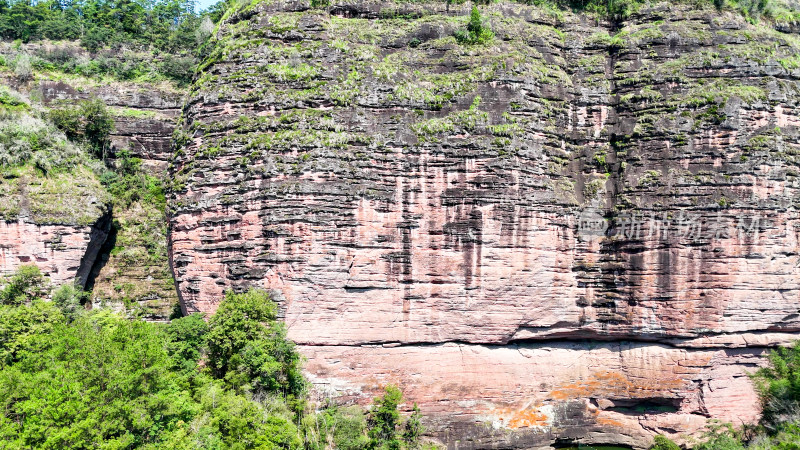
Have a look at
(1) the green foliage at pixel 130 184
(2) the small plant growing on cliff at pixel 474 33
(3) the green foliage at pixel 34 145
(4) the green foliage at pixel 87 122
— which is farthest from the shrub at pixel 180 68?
(2) the small plant growing on cliff at pixel 474 33

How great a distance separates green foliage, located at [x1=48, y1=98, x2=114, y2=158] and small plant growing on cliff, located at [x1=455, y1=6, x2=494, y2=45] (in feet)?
62.9

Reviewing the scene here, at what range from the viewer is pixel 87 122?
88.2ft

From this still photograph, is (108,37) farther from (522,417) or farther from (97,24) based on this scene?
(522,417)

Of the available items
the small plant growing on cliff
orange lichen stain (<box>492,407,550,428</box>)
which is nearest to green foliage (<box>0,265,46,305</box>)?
orange lichen stain (<box>492,407,550,428</box>)

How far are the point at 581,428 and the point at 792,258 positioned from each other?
10952 mm

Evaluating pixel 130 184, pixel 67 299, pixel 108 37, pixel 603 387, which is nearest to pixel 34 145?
pixel 130 184

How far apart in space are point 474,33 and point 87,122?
67.9ft

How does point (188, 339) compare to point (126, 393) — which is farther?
point (188, 339)

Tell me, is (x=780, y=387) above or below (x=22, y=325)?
below

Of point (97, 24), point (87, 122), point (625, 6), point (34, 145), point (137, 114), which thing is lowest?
point (34, 145)

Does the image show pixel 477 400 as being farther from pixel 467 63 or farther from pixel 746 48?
pixel 746 48

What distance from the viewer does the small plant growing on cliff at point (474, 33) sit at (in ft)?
73.7

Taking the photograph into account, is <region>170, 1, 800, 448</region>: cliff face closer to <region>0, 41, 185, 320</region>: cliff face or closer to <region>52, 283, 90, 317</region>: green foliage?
<region>52, 283, 90, 317</region>: green foliage

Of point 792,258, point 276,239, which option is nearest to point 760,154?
point 792,258
